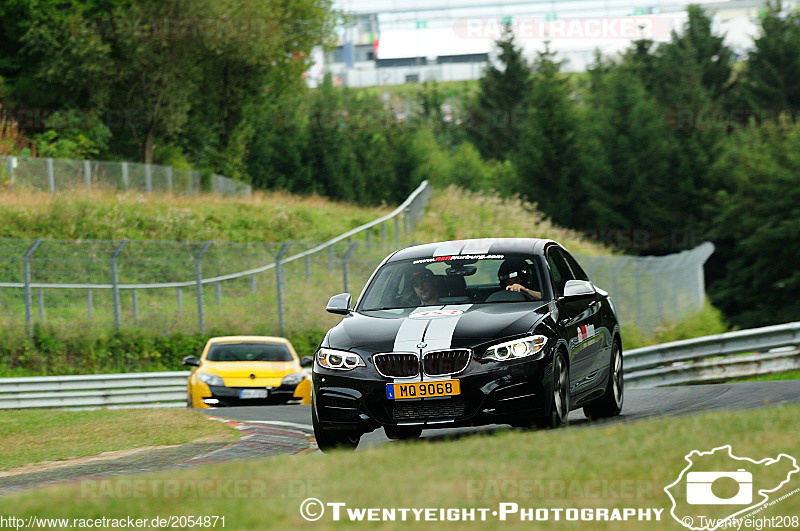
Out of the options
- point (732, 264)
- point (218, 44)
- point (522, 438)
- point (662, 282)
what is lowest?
point (732, 264)

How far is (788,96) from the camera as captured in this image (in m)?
88.4

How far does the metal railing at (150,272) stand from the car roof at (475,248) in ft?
49.6

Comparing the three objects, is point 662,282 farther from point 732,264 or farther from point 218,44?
point 732,264

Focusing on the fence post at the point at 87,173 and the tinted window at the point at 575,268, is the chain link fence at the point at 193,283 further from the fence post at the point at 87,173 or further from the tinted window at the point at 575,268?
the tinted window at the point at 575,268

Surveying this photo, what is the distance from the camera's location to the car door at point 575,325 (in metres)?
10.2

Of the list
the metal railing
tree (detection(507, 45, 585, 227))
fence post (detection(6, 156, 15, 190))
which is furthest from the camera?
tree (detection(507, 45, 585, 227))

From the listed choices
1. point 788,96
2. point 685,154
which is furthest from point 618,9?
point 685,154

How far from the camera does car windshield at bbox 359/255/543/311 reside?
414 inches

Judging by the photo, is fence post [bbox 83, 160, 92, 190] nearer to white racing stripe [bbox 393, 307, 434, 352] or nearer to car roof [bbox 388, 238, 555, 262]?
car roof [bbox 388, 238, 555, 262]

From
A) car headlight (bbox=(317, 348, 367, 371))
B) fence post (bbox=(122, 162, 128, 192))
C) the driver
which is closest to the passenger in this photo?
the driver

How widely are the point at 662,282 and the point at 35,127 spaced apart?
24.1 metres

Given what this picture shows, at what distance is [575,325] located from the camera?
10.5 meters

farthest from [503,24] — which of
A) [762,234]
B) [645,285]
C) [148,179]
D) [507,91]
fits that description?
[645,285]

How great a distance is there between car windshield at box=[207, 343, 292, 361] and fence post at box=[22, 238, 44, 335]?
5762 millimetres
